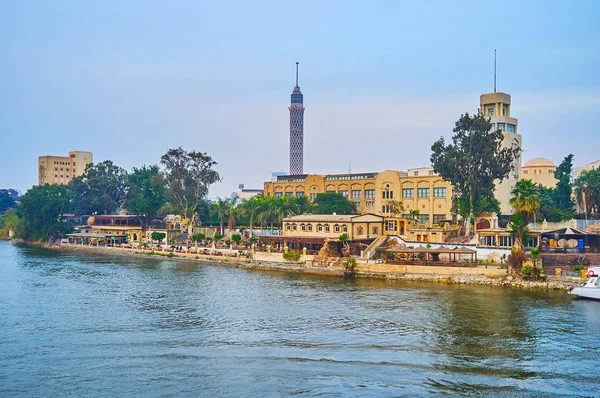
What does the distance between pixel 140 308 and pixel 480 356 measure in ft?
83.4

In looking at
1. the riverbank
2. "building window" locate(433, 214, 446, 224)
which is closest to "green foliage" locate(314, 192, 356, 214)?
"building window" locate(433, 214, 446, 224)

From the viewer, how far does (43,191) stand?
380 ft

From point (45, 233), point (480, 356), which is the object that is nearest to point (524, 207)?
point (480, 356)

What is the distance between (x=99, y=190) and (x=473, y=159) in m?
82.8

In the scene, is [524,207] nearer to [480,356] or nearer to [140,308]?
[480,356]

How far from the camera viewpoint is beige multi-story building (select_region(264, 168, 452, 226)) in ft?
297

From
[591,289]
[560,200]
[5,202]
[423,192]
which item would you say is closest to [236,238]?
[423,192]

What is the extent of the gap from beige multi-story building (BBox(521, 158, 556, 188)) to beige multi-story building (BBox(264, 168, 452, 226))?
39.8m

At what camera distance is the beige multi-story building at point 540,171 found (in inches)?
4813

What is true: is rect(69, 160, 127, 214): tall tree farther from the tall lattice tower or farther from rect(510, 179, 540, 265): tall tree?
rect(510, 179, 540, 265): tall tree

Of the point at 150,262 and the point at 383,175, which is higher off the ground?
the point at 383,175

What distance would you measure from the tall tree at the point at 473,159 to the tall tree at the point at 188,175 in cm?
4364

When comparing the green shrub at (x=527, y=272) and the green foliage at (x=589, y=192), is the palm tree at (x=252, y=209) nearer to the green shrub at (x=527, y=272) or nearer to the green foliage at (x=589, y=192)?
the green shrub at (x=527, y=272)

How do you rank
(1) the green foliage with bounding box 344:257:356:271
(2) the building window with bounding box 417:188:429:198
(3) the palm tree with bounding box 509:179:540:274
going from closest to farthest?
(3) the palm tree with bounding box 509:179:540:274
(1) the green foliage with bounding box 344:257:356:271
(2) the building window with bounding box 417:188:429:198
